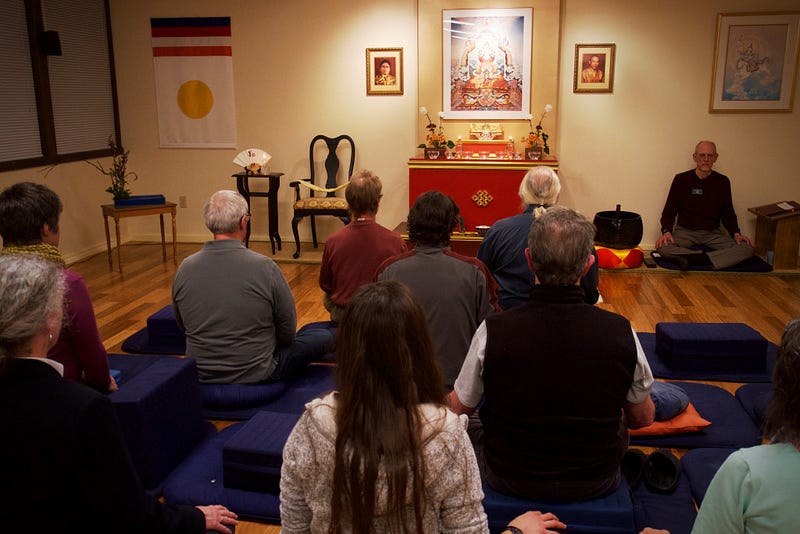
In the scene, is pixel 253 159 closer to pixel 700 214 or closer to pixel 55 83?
pixel 55 83

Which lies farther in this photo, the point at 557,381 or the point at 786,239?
→ the point at 786,239

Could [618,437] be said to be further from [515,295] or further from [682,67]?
A: [682,67]

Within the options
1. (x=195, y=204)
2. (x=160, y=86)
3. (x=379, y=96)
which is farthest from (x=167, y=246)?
(x=379, y=96)

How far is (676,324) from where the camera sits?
4094 mm

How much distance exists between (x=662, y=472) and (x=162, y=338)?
2.99 metres

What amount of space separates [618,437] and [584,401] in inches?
9.6

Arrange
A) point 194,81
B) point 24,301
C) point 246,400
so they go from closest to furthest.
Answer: point 24,301
point 246,400
point 194,81

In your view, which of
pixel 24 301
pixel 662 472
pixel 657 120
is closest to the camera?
pixel 24 301

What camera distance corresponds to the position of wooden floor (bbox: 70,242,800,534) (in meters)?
4.94

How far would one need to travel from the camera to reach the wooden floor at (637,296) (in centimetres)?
494

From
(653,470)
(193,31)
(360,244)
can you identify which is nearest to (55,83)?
(193,31)

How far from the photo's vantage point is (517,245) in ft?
11.5

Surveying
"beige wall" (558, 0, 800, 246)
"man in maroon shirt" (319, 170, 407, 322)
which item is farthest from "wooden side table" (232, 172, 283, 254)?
"man in maroon shirt" (319, 170, 407, 322)

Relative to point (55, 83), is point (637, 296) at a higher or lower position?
lower
